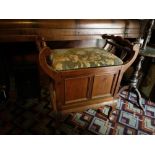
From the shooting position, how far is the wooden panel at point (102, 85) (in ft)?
3.72

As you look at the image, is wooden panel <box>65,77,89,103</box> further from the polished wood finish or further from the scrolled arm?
the scrolled arm

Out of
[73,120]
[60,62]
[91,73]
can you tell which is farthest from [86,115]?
[60,62]

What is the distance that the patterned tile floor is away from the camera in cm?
132

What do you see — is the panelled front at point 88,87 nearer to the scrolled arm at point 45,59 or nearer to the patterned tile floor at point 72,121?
the scrolled arm at point 45,59

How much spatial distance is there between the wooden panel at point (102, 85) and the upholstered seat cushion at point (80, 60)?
0.11 meters

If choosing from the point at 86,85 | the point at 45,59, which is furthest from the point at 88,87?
the point at 45,59

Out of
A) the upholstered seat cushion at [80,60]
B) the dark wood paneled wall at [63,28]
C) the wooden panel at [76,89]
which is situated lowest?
the wooden panel at [76,89]

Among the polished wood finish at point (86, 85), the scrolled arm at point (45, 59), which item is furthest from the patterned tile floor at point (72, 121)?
the scrolled arm at point (45, 59)

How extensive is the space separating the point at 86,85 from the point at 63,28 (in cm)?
65

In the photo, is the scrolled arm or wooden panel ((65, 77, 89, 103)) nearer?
the scrolled arm

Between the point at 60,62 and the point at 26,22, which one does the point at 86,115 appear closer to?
the point at 60,62

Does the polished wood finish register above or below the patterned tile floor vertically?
above

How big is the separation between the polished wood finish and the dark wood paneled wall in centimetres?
34

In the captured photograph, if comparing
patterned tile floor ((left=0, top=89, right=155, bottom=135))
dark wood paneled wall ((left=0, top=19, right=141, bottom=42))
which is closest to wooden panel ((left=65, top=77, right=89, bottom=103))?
patterned tile floor ((left=0, top=89, right=155, bottom=135))
